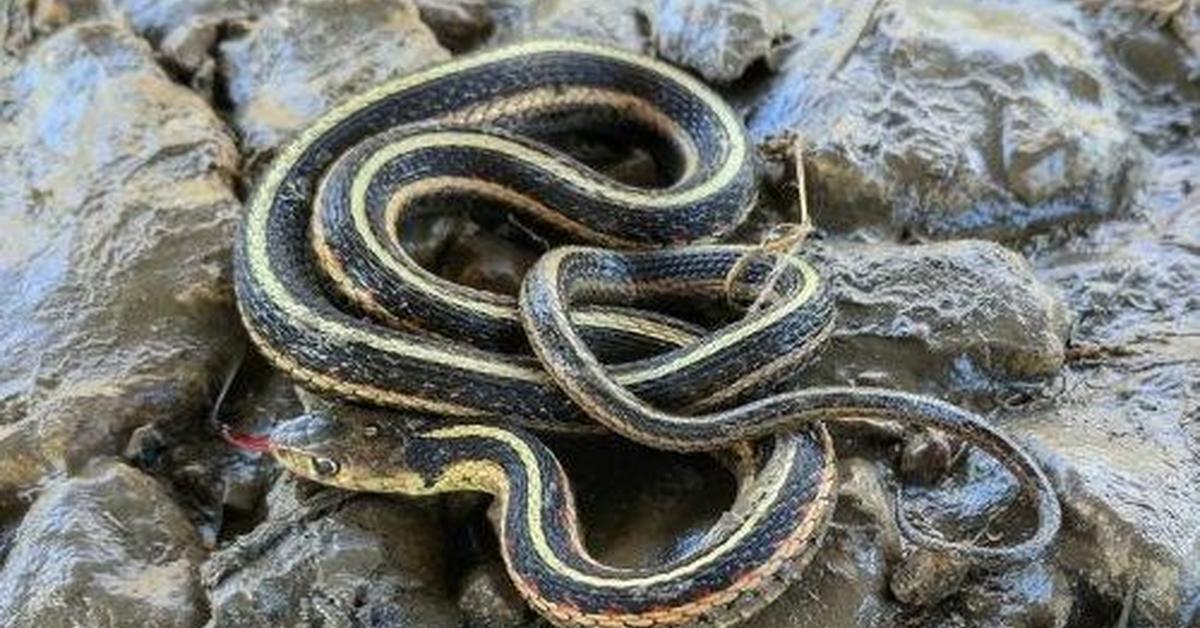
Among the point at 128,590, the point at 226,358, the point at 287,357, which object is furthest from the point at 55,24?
the point at 128,590

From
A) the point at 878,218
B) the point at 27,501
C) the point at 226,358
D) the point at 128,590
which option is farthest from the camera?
the point at 878,218

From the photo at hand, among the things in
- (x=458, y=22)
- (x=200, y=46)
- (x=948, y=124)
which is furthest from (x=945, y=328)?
(x=200, y=46)

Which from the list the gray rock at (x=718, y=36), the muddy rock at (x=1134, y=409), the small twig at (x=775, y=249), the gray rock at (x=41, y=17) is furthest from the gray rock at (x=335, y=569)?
the gray rock at (x=41, y=17)

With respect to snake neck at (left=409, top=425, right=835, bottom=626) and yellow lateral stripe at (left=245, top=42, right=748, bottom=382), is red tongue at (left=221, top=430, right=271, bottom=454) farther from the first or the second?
snake neck at (left=409, top=425, right=835, bottom=626)

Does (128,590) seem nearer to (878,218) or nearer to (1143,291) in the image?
(878,218)

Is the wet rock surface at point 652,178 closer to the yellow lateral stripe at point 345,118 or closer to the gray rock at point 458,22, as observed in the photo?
the gray rock at point 458,22

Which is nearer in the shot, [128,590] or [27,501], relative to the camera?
[128,590]

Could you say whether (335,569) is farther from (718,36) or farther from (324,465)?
(718,36)
